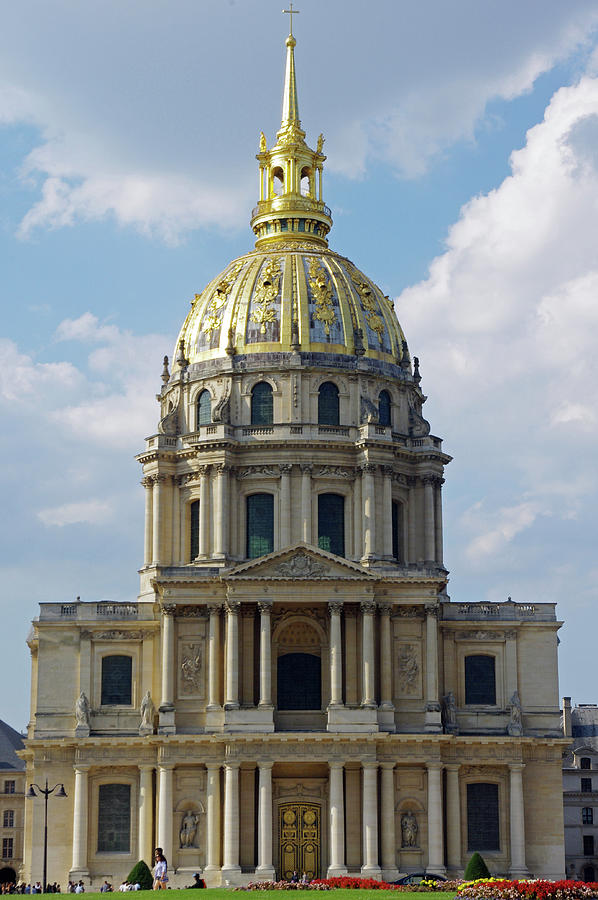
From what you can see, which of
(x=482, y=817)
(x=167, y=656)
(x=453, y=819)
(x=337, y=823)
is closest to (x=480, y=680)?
(x=482, y=817)

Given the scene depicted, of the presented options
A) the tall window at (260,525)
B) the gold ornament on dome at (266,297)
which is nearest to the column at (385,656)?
the tall window at (260,525)

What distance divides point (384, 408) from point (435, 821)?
2509 centimetres

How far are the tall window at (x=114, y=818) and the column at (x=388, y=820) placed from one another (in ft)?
40.5

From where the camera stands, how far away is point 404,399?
320 ft

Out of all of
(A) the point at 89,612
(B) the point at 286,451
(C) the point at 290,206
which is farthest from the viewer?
(C) the point at 290,206

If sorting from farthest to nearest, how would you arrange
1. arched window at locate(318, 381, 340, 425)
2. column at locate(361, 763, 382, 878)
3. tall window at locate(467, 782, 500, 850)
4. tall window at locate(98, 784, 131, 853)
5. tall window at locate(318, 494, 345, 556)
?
arched window at locate(318, 381, 340, 425), tall window at locate(318, 494, 345, 556), tall window at locate(467, 782, 500, 850), tall window at locate(98, 784, 131, 853), column at locate(361, 763, 382, 878)

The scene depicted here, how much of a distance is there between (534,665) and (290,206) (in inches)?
1267

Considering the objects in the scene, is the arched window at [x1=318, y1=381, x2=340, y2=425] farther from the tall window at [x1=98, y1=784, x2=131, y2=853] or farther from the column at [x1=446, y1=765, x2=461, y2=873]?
the tall window at [x1=98, y1=784, x2=131, y2=853]

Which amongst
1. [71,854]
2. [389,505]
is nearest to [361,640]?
[389,505]

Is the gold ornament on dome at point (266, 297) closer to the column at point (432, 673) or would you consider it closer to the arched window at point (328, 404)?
the arched window at point (328, 404)

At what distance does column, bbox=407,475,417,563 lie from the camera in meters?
94.8

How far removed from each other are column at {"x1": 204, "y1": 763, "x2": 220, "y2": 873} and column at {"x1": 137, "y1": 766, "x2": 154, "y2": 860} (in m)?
2.98

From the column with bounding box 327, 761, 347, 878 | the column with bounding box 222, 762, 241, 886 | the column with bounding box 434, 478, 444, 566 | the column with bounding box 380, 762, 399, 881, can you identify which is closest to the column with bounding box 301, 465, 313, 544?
A: the column with bounding box 434, 478, 444, 566

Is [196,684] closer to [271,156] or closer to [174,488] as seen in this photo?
[174,488]
